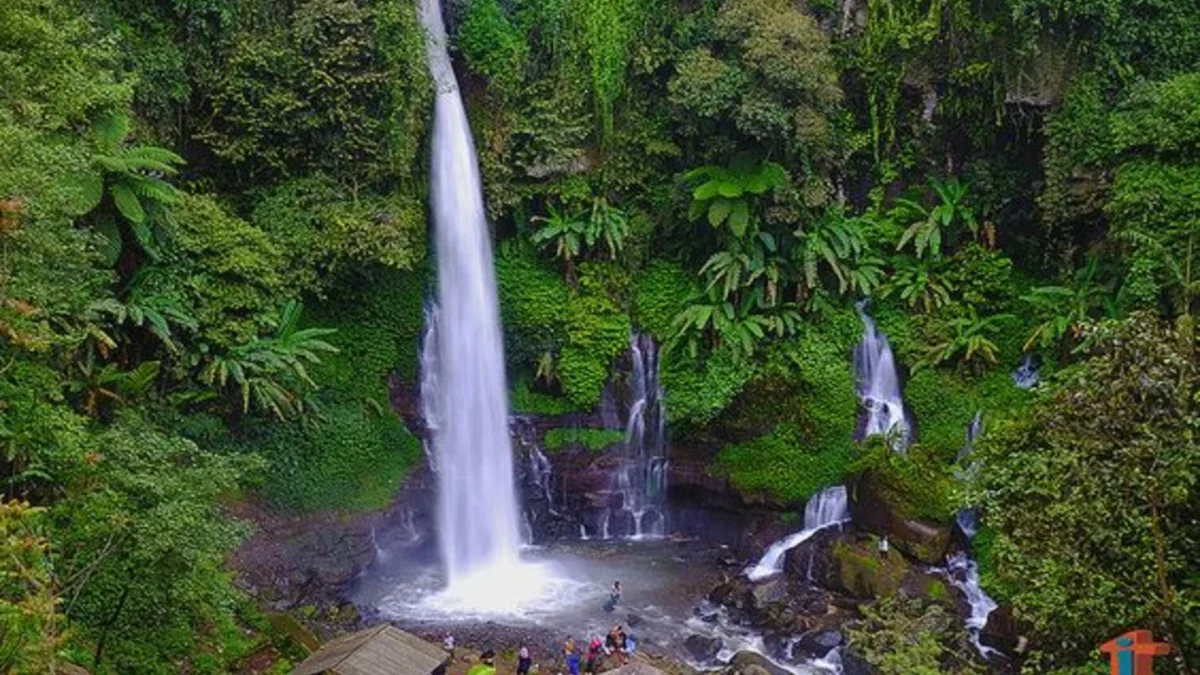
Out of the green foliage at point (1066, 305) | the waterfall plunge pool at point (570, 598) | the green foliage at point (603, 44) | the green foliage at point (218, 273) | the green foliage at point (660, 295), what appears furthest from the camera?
the green foliage at point (603, 44)

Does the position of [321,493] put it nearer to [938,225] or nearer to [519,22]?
[519,22]

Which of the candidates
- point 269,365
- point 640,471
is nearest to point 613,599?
point 640,471

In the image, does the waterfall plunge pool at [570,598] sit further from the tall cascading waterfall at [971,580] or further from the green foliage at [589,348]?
the green foliage at [589,348]

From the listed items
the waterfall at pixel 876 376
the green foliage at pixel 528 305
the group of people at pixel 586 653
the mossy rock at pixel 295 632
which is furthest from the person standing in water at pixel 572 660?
the waterfall at pixel 876 376

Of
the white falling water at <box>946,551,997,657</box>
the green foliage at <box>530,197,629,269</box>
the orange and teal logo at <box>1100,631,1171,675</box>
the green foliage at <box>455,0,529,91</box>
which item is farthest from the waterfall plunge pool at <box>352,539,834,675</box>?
the green foliage at <box>455,0,529,91</box>

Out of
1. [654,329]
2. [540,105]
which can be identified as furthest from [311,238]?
[654,329]

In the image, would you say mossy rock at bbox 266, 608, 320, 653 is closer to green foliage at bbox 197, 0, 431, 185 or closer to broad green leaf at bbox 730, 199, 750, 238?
green foliage at bbox 197, 0, 431, 185

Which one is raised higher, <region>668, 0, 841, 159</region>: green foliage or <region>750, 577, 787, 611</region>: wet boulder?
<region>668, 0, 841, 159</region>: green foliage
